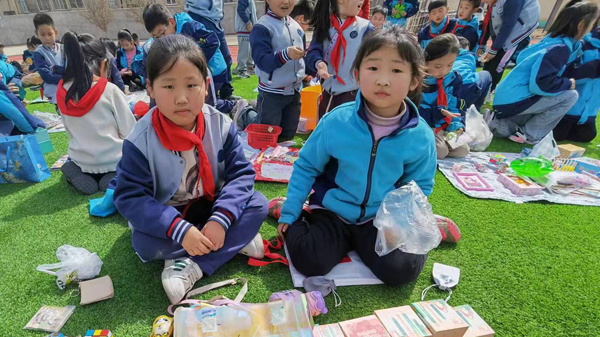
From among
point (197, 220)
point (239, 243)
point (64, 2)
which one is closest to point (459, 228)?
point (239, 243)

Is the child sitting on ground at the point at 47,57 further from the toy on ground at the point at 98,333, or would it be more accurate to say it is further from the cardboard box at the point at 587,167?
the cardboard box at the point at 587,167

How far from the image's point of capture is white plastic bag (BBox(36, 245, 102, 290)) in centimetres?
179

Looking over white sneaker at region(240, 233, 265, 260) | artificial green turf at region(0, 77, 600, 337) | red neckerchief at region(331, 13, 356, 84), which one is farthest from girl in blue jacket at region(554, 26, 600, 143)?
white sneaker at region(240, 233, 265, 260)

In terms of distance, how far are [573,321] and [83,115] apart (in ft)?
11.9

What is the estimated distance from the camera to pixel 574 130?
4.11 meters

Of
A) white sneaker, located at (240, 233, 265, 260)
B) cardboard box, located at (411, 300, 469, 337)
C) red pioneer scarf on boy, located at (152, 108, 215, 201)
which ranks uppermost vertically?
red pioneer scarf on boy, located at (152, 108, 215, 201)

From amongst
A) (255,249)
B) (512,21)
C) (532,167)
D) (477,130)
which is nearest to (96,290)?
(255,249)

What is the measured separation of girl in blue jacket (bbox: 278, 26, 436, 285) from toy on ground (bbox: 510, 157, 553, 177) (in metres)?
1.89

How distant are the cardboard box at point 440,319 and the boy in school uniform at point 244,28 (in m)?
6.34

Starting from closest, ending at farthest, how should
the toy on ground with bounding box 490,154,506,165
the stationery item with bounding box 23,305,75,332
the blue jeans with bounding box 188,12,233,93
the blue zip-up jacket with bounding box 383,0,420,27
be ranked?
the stationery item with bounding box 23,305,75,332 < the toy on ground with bounding box 490,154,506,165 < the blue jeans with bounding box 188,12,233,93 < the blue zip-up jacket with bounding box 383,0,420,27

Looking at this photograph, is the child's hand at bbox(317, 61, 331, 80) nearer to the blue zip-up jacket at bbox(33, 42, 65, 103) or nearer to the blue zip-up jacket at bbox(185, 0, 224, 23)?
the blue zip-up jacket at bbox(185, 0, 224, 23)

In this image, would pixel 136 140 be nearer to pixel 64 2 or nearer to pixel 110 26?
pixel 110 26

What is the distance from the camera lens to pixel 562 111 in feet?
12.5

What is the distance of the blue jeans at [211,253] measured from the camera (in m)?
1.79
